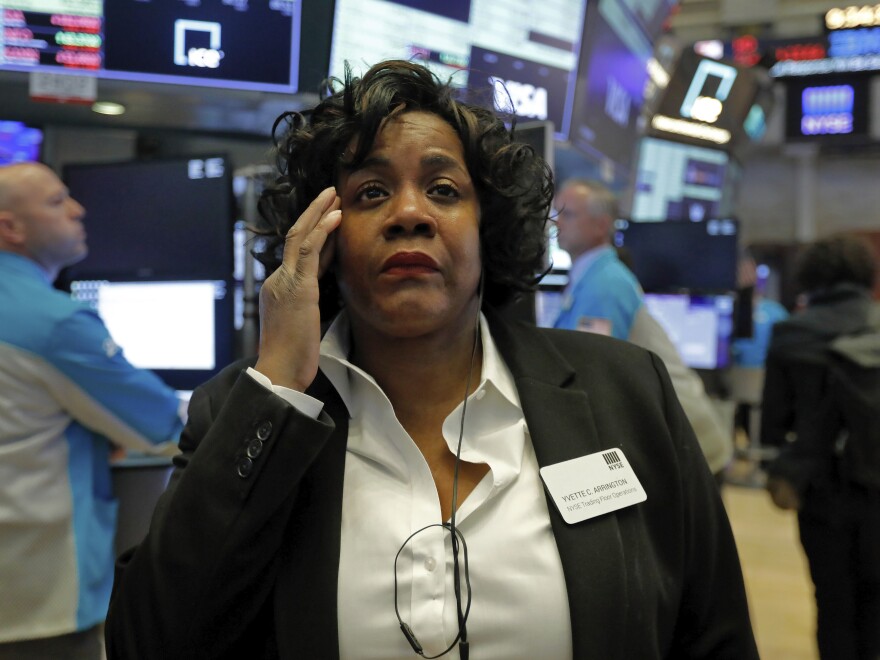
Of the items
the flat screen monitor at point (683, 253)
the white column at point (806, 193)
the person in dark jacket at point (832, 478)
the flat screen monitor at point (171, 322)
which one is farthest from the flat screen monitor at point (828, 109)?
the flat screen monitor at point (171, 322)

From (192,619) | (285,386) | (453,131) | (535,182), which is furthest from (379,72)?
(192,619)

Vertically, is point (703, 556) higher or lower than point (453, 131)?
lower

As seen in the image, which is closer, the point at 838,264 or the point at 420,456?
the point at 420,456

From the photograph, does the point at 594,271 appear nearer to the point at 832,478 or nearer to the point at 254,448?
the point at 832,478

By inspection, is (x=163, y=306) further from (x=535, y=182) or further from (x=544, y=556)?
(x=544, y=556)

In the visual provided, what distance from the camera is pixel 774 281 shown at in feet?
36.6

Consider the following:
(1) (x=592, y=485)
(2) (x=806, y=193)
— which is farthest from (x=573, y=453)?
(2) (x=806, y=193)

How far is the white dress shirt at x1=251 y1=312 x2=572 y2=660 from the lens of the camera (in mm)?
1081

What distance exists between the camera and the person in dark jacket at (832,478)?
106 inches

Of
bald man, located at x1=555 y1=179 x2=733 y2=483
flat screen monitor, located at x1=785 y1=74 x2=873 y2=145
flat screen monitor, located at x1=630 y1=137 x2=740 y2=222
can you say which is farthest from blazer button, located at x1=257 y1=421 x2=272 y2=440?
flat screen monitor, located at x1=785 y1=74 x2=873 y2=145

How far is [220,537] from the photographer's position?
1.05m

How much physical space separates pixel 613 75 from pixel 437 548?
3.20m

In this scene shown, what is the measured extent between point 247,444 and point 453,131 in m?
0.65

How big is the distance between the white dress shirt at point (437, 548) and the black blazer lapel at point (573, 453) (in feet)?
0.09
